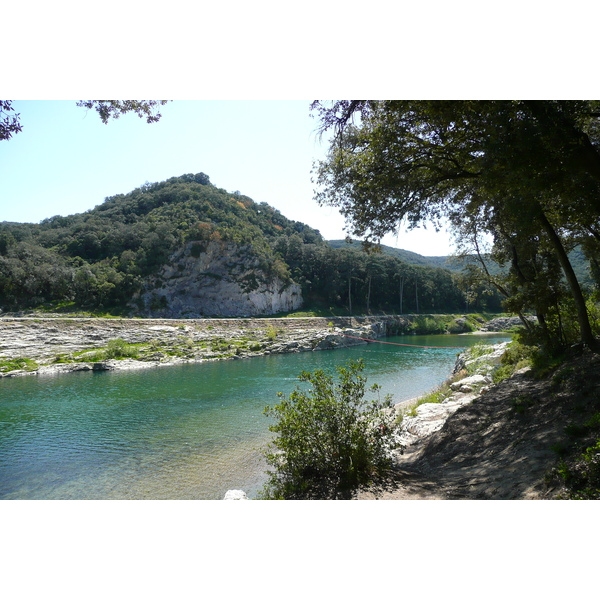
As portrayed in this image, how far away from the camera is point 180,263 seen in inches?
2201

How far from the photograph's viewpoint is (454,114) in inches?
225

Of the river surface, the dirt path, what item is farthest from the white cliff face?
the dirt path

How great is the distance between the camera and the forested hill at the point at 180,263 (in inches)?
1694

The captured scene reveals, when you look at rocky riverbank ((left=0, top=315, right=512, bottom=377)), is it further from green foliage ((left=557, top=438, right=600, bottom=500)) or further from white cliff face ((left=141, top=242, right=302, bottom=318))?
green foliage ((left=557, top=438, right=600, bottom=500))

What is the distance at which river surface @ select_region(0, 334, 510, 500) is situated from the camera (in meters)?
7.93

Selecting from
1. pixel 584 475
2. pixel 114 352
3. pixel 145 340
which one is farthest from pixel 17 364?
pixel 584 475

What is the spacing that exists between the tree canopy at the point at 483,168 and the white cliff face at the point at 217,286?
45.8m

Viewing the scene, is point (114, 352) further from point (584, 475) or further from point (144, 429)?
point (584, 475)

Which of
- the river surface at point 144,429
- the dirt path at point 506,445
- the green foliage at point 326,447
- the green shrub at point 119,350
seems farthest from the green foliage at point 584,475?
the green shrub at point 119,350

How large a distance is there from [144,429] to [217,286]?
4373 cm

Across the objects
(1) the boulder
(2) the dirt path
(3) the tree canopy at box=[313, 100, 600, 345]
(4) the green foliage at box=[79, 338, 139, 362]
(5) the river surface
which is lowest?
(5) the river surface

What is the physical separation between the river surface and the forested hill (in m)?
25.1

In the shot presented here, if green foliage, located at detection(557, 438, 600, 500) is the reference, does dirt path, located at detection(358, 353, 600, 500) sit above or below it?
below

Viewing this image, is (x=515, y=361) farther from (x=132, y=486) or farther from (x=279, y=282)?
(x=279, y=282)
